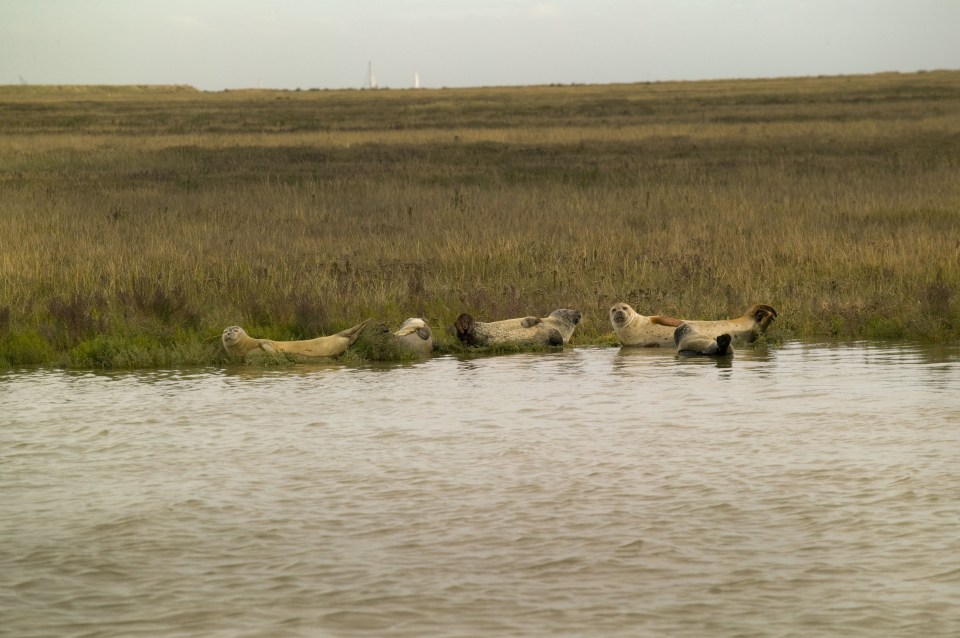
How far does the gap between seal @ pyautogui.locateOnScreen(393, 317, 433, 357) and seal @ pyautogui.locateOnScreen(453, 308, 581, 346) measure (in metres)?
0.32

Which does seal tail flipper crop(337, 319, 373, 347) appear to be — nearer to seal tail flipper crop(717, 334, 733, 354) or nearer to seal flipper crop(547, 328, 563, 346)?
seal flipper crop(547, 328, 563, 346)

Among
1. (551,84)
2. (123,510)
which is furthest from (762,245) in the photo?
(551,84)

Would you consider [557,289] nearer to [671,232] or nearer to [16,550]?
[671,232]

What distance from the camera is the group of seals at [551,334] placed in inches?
472

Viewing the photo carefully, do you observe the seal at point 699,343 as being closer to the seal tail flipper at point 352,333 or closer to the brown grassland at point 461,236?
the brown grassland at point 461,236

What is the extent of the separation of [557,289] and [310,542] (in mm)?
9417

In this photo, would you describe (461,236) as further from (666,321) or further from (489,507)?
(489,507)

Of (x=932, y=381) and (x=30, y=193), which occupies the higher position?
(x=30, y=193)

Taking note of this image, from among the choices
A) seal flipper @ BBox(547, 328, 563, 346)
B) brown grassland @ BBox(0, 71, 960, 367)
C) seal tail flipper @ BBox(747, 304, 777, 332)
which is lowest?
seal flipper @ BBox(547, 328, 563, 346)

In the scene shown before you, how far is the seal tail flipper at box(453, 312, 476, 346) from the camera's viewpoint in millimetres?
12383

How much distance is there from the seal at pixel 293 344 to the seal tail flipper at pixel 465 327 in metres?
0.93

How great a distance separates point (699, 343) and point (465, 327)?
234 cm

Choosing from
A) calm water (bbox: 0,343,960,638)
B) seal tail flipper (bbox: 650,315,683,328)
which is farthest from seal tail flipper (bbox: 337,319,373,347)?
seal tail flipper (bbox: 650,315,683,328)

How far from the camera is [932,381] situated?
10086 millimetres
